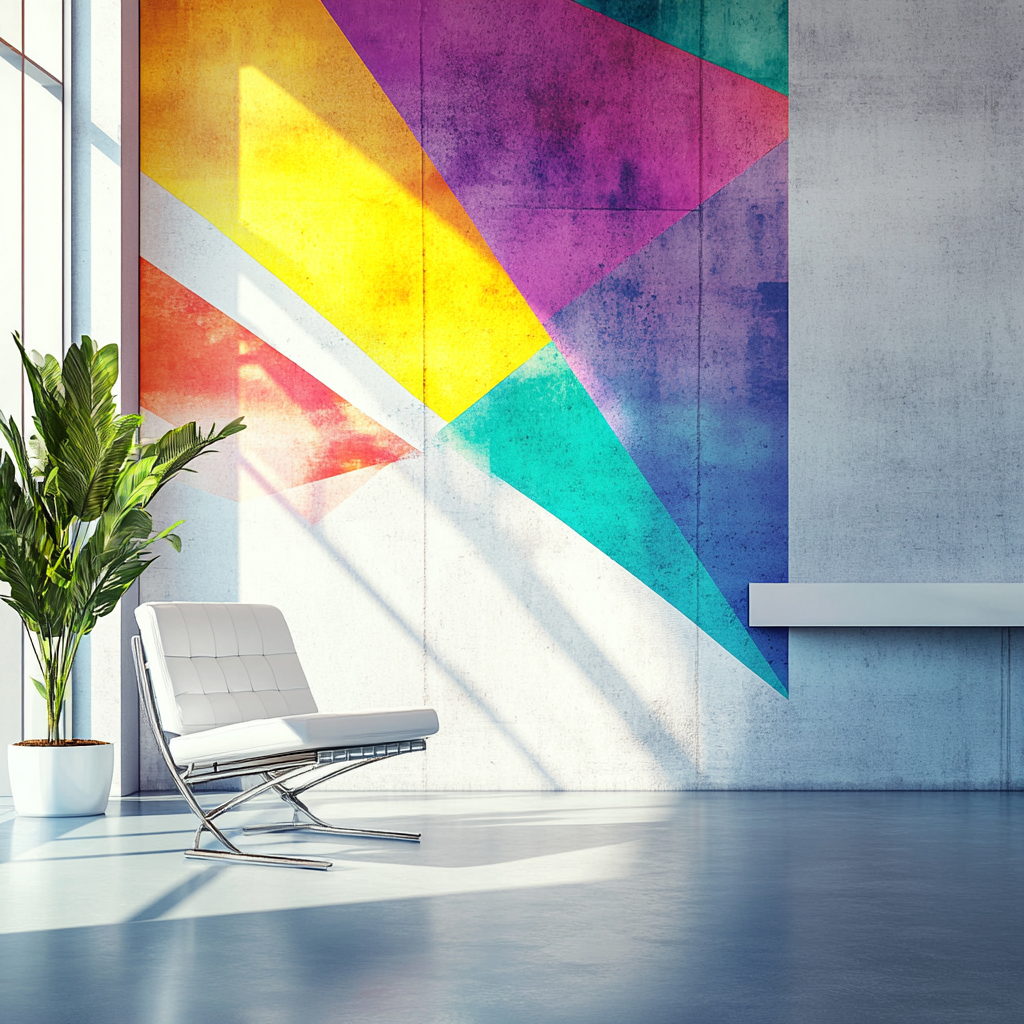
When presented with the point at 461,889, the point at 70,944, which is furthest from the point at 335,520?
the point at 70,944

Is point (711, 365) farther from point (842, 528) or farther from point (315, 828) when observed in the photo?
point (315, 828)

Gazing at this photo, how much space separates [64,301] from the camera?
209 inches

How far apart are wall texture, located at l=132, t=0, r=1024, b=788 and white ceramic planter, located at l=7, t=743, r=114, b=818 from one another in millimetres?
821

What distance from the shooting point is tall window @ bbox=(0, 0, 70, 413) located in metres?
5.14

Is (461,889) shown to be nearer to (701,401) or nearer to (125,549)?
(125,549)

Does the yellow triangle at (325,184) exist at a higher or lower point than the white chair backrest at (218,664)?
higher

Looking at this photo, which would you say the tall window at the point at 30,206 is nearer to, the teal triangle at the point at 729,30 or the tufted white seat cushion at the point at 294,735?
the tufted white seat cushion at the point at 294,735

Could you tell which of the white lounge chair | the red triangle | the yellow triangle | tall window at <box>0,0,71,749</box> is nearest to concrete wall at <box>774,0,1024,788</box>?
the yellow triangle

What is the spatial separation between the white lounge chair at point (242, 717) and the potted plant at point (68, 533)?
2.21 ft

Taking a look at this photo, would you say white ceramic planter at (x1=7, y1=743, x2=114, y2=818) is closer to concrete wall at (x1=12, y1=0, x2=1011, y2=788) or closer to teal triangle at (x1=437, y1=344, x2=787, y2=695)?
concrete wall at (x1=12, y1=0, x2=1011, y2=788)

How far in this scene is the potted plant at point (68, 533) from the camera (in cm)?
456

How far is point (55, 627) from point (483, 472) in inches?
79.4

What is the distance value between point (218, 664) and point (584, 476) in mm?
2121

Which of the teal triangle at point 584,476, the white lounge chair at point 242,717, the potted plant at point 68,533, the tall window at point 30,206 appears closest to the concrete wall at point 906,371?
the teal triangle at point 584,476
